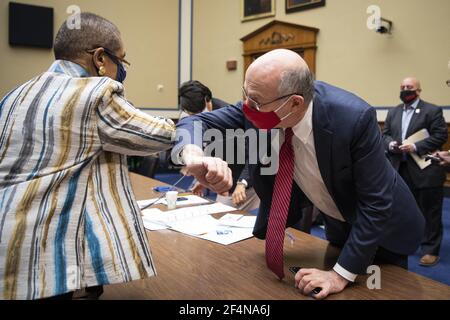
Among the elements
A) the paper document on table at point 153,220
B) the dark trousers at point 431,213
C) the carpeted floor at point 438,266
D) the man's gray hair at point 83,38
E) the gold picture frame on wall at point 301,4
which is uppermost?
the gold picture frame on wall at point 301,4

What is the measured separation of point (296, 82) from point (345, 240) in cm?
69

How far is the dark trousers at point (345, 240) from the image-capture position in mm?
1468

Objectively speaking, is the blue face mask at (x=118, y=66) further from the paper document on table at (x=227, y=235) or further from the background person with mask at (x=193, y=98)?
the background person with mask at (x=193, y=98)

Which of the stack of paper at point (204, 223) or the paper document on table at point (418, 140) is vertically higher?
the paper document on table at point (418, 140)

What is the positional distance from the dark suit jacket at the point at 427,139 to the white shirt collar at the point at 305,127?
3174mm

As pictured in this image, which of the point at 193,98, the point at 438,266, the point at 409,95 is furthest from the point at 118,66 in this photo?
the point at 409,95

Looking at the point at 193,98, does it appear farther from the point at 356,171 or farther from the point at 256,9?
the point at 256,9

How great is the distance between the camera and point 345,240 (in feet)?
5.16

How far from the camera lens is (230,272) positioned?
1.32 m

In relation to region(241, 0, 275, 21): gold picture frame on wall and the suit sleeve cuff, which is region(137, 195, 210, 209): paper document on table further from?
region(241, 0, 275, 21): gold picture frame on wall

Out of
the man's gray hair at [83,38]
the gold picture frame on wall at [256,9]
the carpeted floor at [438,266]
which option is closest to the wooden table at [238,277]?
the man's gray hair at [83,38]
